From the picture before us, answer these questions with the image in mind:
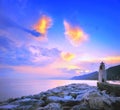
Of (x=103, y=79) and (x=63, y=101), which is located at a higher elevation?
(x=103, y=79)

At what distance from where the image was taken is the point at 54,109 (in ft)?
17.3

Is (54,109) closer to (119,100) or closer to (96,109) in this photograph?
(96,109)

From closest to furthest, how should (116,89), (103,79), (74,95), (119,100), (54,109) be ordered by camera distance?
(54,109) → (119,100) → (116,89) → (74,95) → (103,79)

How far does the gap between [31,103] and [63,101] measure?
1.10m

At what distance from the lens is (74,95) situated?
321 inches

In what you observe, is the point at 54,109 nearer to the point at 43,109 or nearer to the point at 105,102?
the point at 43,109

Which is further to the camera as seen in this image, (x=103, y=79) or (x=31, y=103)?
(x=103, y=79)

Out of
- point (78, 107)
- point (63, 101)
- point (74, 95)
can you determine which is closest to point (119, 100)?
point (78, 107)

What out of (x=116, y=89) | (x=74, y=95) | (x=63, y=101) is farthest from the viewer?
(x=74, y=95)

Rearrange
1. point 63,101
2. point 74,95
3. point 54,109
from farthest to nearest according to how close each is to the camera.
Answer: point 74,95 < point 63,101 < point 54,109

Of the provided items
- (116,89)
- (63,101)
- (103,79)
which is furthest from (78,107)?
(103,79)

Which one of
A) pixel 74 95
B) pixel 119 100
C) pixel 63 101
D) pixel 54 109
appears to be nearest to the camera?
pixel 54 109

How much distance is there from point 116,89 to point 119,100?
152 cm

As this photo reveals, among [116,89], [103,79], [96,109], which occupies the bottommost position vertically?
[96,109]
